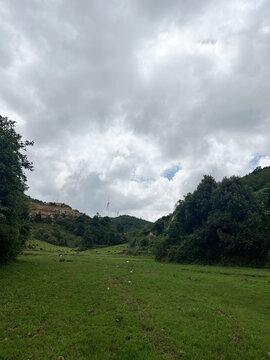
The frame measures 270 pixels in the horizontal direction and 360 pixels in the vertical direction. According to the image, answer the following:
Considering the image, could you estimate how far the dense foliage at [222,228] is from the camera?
35.1 metres

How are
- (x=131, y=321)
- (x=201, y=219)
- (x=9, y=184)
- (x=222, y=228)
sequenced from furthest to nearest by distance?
(x=201, y=219), (x=222, y=228), (x=9, y=184), (x=131, y=321)

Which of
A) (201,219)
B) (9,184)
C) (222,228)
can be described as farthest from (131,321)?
(201,219)

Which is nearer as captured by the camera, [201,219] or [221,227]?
[221,227]

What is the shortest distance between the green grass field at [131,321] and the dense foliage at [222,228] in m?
19.5

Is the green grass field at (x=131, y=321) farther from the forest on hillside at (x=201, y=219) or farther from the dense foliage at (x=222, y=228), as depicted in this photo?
the dense foliage at (x=222, y=228)

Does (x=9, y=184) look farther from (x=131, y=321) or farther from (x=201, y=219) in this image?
(x=201, y=219)

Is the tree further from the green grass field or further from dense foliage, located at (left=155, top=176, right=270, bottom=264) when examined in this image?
dense foliage, located at (left=155, top=176, right=270, bottom=264)

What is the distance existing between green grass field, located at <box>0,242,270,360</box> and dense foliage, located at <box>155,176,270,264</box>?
19.5 metres

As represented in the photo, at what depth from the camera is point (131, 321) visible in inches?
402

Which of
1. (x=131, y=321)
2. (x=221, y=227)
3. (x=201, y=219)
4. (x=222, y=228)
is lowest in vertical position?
(x=131, y=321)

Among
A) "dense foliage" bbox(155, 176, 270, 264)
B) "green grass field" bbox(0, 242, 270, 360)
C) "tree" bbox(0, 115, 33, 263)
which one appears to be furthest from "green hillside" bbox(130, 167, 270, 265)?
"tree" bbox(0, 115, 33, 263)

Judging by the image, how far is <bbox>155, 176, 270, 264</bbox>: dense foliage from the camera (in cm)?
3512

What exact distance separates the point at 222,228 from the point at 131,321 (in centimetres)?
3404

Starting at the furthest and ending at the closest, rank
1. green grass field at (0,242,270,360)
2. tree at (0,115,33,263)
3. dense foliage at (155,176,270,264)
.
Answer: dense foliage at (155,176,270,264) < tree at (0,115,33,263) < green grass field at (0,242,270,360)
